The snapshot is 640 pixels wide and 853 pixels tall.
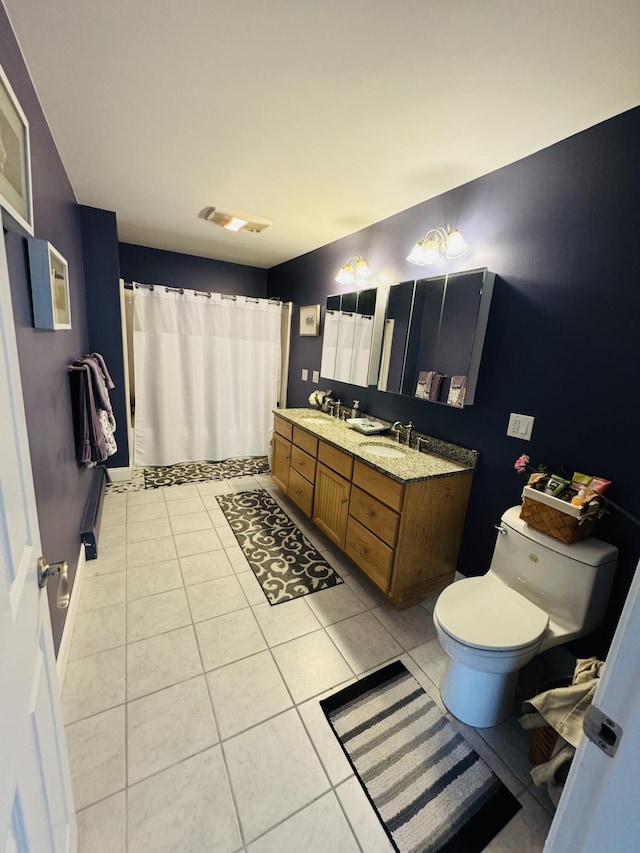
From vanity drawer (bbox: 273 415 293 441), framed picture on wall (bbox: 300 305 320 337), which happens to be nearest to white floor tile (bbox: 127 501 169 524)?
vanity drawer (bbox: 273 415 293 441)

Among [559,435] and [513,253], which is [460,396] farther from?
[513,253]

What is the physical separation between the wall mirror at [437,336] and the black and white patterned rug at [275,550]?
129cm

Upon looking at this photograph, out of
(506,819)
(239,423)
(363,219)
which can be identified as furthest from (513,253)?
(239,423)

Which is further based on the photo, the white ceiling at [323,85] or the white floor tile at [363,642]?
the white floor tile at [363,642]

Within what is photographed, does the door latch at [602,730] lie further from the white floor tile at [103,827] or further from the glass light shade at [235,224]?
the glass light shade at [235,224]

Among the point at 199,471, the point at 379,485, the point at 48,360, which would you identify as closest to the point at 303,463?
Result: the point at 379,485

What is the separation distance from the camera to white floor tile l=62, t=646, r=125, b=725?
4.36 feet

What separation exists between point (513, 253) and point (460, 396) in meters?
0.75

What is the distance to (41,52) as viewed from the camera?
123 cm

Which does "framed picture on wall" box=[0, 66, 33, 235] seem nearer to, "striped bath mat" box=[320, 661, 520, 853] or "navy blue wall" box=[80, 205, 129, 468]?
"navy blue wall" box=[80, 205, 129, 468]

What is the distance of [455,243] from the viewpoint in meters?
1.84

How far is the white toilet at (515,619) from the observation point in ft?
4.16

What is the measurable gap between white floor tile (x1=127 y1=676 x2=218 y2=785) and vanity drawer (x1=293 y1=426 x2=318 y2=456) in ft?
4.89

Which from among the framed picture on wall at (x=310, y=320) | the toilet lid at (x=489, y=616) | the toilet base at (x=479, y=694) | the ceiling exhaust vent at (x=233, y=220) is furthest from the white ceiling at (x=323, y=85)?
the toilet base at (x=479, y=694)
